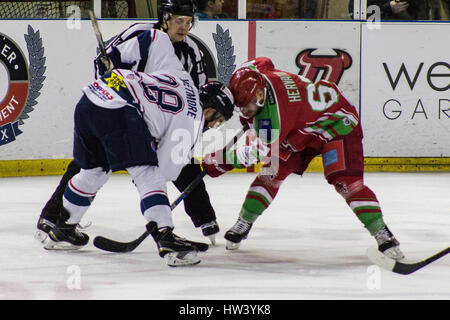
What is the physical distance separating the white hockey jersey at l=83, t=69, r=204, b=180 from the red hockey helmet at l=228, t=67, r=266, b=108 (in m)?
0.13

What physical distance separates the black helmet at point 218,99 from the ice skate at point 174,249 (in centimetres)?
41

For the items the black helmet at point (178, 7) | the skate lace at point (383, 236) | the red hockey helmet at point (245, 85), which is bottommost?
the skate lace at point (383, 236)

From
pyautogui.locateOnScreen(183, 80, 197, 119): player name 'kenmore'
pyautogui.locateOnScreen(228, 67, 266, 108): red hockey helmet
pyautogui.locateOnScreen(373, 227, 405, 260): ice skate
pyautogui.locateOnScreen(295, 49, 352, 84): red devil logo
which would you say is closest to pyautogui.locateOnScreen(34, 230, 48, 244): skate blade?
pyautogui.locateOnScreen(183, 80, 197, 119): player name 'kenmore'

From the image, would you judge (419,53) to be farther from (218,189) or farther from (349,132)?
(349,132)

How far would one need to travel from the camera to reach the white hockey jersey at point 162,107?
2.51 meters

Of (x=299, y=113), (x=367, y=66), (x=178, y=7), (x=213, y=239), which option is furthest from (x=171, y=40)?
(x=367, y=66)

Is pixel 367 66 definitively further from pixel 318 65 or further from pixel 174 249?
pixel 174 249

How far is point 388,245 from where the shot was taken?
2639 mm

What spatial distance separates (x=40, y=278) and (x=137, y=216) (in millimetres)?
1239

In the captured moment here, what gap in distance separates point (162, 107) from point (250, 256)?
65 centimetres

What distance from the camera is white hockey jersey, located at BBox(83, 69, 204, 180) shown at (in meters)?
2.51

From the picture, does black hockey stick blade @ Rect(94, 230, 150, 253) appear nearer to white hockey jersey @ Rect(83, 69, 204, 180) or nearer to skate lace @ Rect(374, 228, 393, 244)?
white hockey jersey @ Rect(83, 69, 204, 180)

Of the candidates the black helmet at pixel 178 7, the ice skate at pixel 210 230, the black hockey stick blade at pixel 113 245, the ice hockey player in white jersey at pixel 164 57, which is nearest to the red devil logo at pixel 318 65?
the ice hockey player in white jersey at pixel 164 57

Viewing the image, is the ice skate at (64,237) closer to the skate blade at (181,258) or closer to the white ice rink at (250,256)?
the white ice rink at (250,256)
